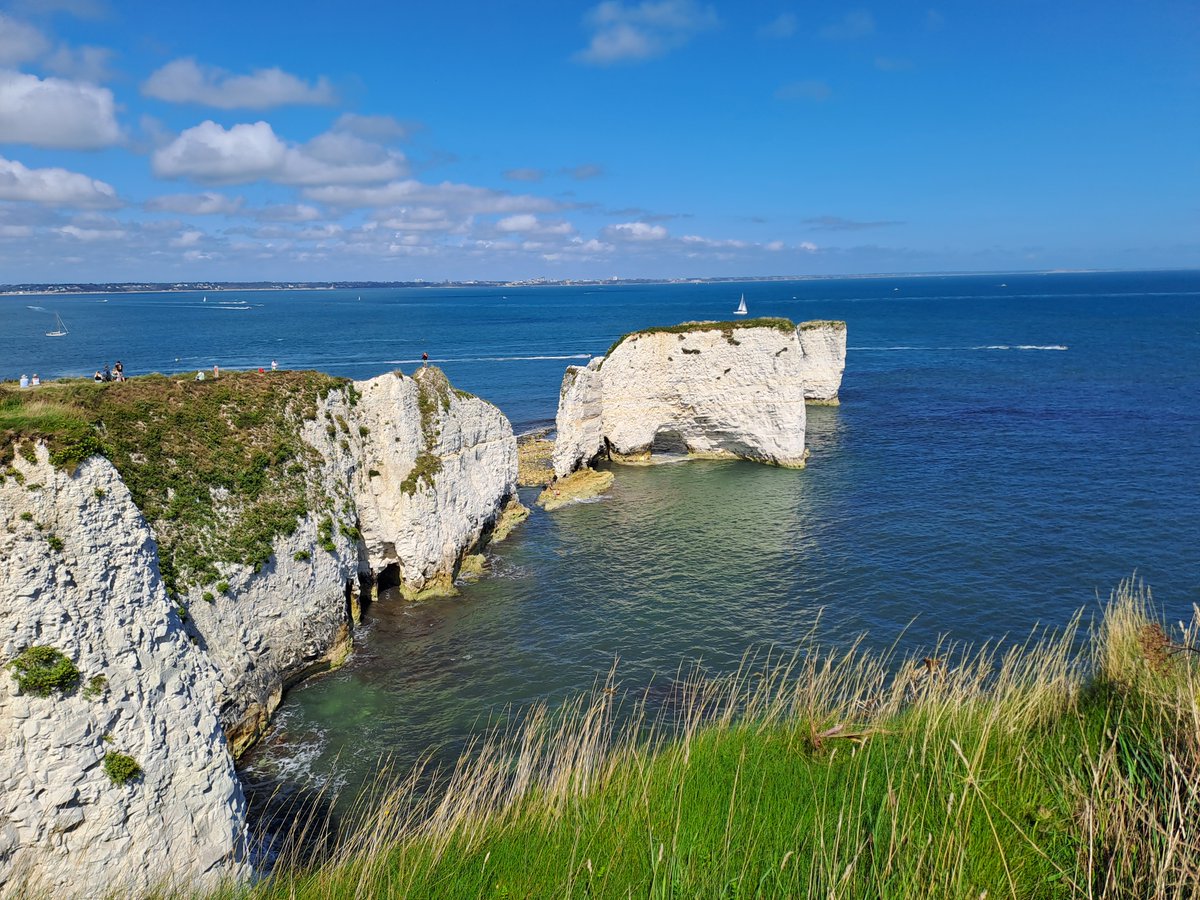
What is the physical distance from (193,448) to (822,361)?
5925 centimetres

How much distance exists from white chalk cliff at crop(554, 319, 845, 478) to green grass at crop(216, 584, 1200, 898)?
3478 cm

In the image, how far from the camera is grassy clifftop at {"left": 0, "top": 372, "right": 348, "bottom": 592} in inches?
655

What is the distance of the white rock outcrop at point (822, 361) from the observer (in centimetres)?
6775

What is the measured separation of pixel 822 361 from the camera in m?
68.3

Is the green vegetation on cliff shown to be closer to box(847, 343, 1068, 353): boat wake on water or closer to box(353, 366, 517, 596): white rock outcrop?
box(353, 366, 517, 596): white rock outcrop

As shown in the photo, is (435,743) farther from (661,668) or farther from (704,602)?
(704,602)

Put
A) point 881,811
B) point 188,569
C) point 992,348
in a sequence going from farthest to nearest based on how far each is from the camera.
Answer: point 992,348 < point 188,569 < point 881,811

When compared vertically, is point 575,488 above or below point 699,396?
below

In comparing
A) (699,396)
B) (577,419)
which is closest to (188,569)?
(577,419)

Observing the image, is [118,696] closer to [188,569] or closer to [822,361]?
[188,569]

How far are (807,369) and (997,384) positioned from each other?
69.5 feet

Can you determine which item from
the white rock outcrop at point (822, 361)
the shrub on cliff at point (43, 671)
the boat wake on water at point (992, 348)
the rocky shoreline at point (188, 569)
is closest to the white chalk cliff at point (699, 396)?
the rocky shoreline at point (188, 569)

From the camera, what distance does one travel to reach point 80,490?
1457cm

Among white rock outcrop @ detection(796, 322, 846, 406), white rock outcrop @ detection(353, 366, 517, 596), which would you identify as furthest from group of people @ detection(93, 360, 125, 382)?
white rock outcrop @ detection(796, 322, 846, 406)
